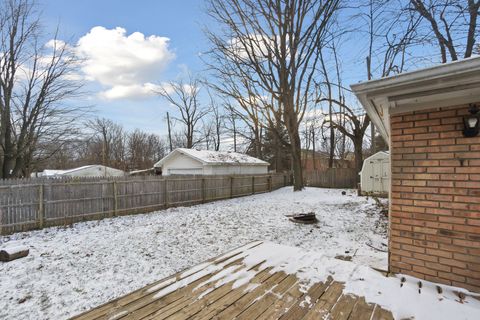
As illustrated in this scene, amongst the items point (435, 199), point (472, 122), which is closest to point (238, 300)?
point (435, 199)

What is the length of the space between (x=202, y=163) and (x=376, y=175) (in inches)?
423

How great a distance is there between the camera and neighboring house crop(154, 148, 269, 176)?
58.6 feet

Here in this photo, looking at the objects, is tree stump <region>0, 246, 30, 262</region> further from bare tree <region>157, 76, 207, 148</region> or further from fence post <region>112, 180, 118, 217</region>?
bare tree <region>157, 76, 207, 148</region>

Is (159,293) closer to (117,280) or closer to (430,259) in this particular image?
(117,280)

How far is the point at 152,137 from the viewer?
4144 centimetres

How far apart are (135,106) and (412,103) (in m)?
28.5

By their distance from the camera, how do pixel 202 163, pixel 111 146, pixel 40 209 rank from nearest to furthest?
pixel 40 209 → pixel 202 163 → pixel 111 146

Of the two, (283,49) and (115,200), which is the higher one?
(283,49)

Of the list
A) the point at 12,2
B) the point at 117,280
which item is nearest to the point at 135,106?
the point at 12,2

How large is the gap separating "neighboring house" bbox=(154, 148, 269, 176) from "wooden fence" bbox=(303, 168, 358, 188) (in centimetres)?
486

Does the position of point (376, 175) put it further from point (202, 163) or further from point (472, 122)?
point (472, 122)

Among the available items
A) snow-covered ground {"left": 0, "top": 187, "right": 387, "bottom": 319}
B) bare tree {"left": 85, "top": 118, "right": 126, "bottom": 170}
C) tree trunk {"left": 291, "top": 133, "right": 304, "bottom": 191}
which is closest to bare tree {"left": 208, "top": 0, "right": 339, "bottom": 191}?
tree trunk {"left": 291, "top": 133, "right": 304, "bottom": 191}

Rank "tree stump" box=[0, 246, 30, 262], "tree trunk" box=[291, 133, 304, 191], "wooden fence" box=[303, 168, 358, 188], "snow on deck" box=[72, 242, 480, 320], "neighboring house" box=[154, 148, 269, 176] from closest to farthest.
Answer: "snow on deck" box=[72, 242, 480, 320], "tree stump" box=[0, 246, 30, 262], "tree trunk" box=[291, 133, 304, 191], "neighboring house" box=[154, 148, 269, 176], "wooden fence" box=[303, 168, 358, 188]

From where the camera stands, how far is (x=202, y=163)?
57.9 ft
